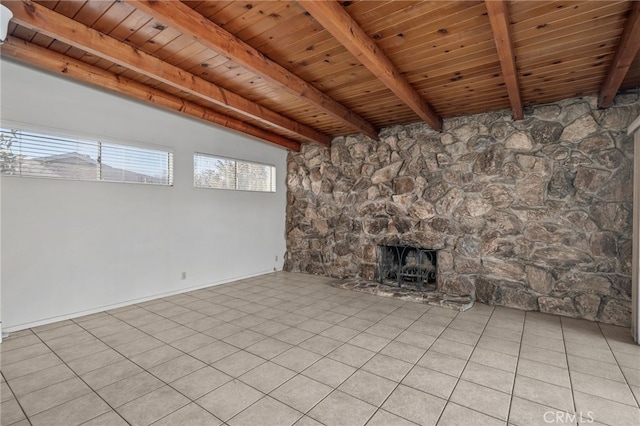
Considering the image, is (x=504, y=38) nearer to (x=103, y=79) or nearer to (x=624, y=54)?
(x=624, y=54)

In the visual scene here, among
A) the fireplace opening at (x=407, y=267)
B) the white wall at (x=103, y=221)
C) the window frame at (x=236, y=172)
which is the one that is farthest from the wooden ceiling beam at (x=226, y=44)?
the fireplace opening at (x=407, y=267)

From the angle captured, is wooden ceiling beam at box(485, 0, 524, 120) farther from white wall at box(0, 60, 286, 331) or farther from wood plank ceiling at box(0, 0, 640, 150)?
white wall at box(0, 60, 286, 331)

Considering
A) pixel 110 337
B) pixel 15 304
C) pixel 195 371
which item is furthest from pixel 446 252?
pixel 15 304

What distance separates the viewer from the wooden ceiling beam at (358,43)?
1954 mm

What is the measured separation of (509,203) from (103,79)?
5.08 meters

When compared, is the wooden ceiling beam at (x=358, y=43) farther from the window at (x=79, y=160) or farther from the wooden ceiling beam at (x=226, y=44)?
the window at (x=79, y=160)

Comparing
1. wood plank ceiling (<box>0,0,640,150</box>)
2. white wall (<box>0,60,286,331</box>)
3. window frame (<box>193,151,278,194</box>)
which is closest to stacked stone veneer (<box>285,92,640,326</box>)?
wood plank ceiling (<box>0,0,640,150</box>)

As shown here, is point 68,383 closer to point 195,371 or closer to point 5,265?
point 195,371

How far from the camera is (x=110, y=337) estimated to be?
289 cm

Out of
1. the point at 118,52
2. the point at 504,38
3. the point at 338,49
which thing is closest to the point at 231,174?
the point at 118,52

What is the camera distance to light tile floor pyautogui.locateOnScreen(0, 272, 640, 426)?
1828mm

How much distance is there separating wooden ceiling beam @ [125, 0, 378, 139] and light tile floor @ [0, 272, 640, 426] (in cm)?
255

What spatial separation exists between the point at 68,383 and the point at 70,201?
2.10 meters

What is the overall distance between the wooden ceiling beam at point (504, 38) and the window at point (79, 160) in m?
4.14
